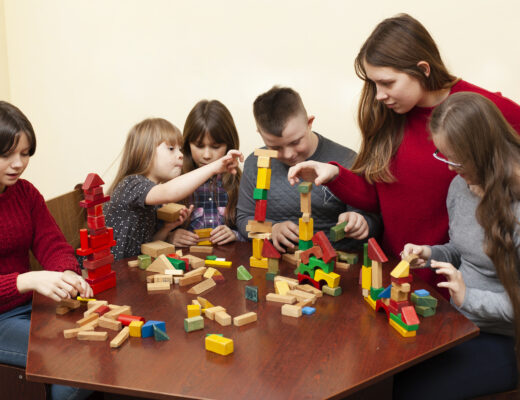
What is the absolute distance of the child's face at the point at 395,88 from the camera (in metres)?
1.65

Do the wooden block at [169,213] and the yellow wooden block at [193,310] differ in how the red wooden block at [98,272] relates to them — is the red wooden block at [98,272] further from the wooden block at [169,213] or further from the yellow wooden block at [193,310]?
the wooden block at [169,213]

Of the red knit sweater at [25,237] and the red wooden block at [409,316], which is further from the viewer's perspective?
the red knit sweater at [25,237]

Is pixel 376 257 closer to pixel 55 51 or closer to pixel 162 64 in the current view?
pixel 162 64

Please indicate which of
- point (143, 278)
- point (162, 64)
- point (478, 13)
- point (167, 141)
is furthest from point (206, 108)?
point (478, 13)

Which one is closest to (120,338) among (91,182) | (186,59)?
(91,182)

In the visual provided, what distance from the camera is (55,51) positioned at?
10.8ft

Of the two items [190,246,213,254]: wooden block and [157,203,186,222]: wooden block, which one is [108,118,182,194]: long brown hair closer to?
[157,203,186,222]: wooden block

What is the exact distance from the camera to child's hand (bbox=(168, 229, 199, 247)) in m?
2.02

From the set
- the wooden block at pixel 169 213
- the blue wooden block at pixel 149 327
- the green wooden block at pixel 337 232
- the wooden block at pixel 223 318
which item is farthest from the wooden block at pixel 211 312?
the wooden block at pixel 169 213

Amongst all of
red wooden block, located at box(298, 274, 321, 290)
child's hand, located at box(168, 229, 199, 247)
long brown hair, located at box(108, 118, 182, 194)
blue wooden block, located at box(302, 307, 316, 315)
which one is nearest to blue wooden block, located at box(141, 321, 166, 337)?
blue wooden block, located at box(302, 307, 316, 315)

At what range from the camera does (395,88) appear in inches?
65.2

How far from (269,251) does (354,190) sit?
0.45 metres

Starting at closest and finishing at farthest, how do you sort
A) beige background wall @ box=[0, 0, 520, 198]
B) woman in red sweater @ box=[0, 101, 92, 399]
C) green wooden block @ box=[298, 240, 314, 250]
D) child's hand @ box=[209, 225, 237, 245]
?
woman in red sweater @ box=[0, 101, 92, 399] < green wooden block @ box=[298, 240, 314, 250] < child's hand @ box=[209, 225, 237, 245] < beige background wall @ box=[0, 0, 520, 198]

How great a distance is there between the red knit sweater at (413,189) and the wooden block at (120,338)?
0.89m
